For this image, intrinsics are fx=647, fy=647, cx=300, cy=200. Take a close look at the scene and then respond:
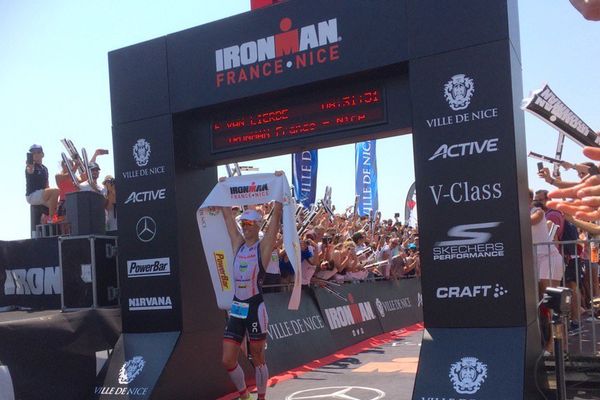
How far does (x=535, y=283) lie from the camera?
18.5 ft

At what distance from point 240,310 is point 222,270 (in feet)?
2.15

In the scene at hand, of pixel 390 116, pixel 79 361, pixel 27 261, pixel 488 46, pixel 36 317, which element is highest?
pixel 488 46

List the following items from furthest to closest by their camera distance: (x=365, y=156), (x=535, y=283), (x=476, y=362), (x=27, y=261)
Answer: (x=365, y=156) → (x=27, y=261) → (x=535, y=283) → (x=476, y=362)

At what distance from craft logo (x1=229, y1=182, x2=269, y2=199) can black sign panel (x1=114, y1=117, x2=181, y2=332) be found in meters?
0.77

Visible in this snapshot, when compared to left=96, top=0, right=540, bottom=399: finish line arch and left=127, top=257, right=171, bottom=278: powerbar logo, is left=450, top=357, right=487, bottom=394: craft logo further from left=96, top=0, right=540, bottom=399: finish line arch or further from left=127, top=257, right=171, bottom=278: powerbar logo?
left=127, top=257, right=171, bottom=278: powerbar logo

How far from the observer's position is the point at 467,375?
523cm

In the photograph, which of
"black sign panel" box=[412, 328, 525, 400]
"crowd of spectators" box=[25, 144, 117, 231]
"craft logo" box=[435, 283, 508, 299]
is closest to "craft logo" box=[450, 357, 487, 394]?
"black sign panel" box=[412, 328, 525, 400]

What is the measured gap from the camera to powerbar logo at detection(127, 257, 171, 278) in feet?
23.5

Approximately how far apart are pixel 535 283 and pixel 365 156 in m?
14.8

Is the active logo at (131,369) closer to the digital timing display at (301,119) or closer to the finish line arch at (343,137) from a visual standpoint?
the finish line arch at (343,137)

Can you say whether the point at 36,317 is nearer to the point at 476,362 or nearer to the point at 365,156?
the point at 476,362

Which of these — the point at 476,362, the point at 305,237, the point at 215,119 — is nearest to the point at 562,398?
the point at 476,362

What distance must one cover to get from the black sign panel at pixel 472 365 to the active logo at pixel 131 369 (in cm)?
315

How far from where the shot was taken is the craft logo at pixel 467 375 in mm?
5172
